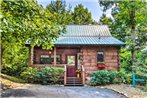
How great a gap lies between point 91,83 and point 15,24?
971cm

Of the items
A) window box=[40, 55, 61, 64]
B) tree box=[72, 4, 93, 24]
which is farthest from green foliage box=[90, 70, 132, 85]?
tree box=[72, 4, 93, 24]

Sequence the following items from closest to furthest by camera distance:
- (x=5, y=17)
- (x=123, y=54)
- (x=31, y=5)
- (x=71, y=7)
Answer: (x=5, y=17), (x=31, y=5), (x=123, y=54), (x=71, y=7)

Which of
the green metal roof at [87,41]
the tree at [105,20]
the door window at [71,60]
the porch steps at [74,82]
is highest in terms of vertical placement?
the tree at [105,20]

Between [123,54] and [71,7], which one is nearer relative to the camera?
[123,54]

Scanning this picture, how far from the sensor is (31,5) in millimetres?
13336

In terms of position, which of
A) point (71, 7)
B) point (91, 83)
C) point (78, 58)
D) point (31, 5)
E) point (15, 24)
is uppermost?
point (71, 7)

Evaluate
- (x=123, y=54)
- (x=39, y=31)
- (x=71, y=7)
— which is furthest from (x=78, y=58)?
(x=71, y=7)

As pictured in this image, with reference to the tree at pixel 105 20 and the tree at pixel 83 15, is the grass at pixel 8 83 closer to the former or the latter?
the tree at pixel 105 20

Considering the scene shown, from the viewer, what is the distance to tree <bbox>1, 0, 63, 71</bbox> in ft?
40.6

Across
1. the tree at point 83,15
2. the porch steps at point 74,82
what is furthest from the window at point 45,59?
the tree at point 83,15

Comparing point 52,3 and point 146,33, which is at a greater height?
point 52,3

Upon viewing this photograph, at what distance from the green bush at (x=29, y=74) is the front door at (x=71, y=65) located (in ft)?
13.1

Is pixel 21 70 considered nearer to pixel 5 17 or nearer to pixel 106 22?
pixel 5 17

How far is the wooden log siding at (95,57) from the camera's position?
78.1ft
